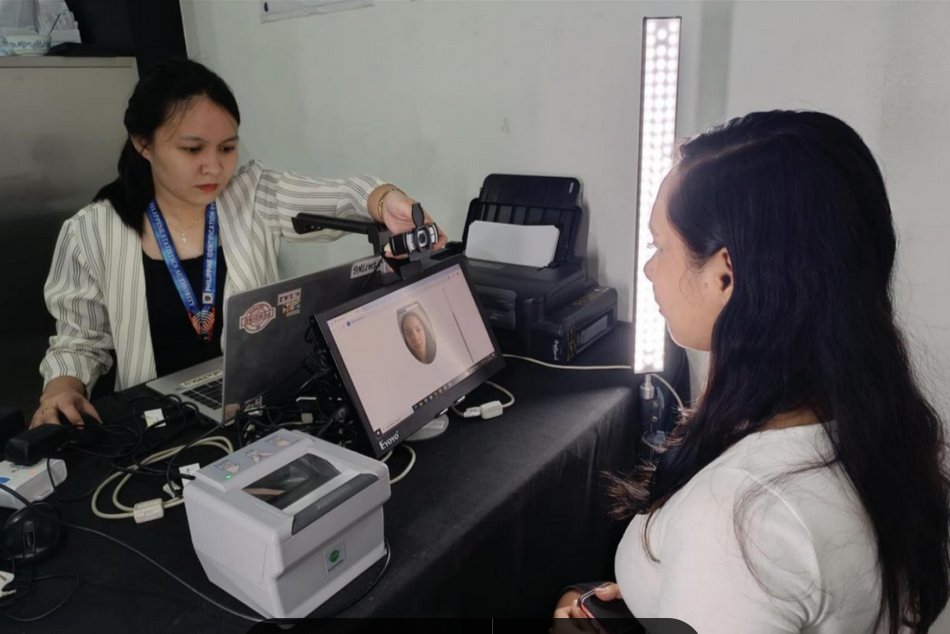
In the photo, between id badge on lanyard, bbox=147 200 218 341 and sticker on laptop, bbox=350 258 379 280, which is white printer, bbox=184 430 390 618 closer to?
sticker on laptop, bbox=350 258 379 280

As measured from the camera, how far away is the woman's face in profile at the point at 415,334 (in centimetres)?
124

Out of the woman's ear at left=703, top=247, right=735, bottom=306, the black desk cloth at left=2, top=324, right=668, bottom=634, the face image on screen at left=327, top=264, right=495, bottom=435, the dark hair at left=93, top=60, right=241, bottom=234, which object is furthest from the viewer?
the dark hair at left=93, top=60, right=241, bottom=234

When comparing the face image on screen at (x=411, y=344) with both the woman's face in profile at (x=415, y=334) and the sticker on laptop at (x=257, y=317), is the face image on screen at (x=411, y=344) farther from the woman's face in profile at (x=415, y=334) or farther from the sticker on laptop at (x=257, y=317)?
the sticker on laptop at (x=257, y=317)

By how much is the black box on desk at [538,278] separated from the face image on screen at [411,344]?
0.18 meters

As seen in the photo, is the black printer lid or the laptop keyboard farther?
the black printer lid

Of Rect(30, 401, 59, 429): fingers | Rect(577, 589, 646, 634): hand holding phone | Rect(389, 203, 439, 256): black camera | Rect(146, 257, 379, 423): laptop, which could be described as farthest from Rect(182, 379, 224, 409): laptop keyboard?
Rect(577, 589, 646, 634): hand holding phone

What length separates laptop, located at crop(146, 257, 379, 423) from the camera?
1180 millimetres

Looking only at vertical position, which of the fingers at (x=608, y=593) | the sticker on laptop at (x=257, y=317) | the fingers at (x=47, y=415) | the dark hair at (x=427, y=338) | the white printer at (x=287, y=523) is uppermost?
the sticker on laptop at (x=257, y=317)

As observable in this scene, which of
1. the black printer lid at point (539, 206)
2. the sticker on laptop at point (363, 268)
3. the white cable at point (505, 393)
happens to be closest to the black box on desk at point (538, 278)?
the black printer lid at point (539, 206)

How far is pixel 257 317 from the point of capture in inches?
47.0

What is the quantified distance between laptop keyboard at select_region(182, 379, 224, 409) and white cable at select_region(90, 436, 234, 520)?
5.5 inches

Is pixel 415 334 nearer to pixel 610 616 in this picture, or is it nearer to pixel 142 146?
pixel 610 616

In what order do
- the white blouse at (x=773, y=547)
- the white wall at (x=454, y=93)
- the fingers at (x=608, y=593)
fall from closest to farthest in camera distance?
the white blouse at (x=773, y=547)
the fingers at (x=608, y=593)
the white wall at (x=454, y=93)

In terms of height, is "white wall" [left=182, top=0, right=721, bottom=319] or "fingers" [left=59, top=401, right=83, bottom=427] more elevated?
"white wall" [left=182, top=0, right=721, bottom=319]
